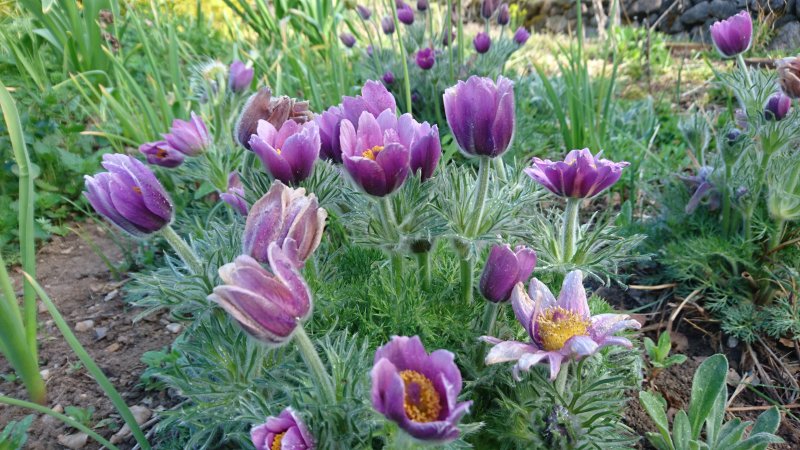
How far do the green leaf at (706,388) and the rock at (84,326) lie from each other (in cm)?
177

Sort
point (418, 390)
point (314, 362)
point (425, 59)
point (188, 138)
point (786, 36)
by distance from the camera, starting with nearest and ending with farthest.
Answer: point (418, 390)
point (314, 362)
point (188, 138)
point (425, 59)
point (786, 36)

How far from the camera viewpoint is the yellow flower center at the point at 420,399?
0.81m

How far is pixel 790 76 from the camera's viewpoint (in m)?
1.60

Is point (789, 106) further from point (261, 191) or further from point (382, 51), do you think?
point (382, 51)

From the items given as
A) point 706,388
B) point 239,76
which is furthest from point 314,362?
point 239,76

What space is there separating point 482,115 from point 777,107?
111 centimetres

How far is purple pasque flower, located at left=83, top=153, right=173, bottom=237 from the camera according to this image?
A: 1.09m

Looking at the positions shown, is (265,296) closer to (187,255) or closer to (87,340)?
(187,255)

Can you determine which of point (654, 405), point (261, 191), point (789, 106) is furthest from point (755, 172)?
point (261, 191)

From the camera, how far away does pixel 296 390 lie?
105cm

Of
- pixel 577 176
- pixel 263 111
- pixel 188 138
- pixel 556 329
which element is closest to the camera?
pixel 556 329

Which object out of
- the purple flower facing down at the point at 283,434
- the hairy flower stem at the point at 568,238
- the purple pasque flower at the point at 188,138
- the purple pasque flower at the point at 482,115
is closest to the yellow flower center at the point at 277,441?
the purple flower facing down at the point at 283,434

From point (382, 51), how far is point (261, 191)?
98.6 inches

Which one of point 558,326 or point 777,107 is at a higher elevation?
point 777,107
